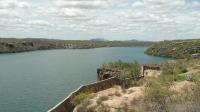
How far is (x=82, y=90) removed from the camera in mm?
30891

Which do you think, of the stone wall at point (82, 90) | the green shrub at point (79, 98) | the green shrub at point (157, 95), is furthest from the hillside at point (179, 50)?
the green shrub at point (157, 95)

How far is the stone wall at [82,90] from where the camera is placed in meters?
26.3

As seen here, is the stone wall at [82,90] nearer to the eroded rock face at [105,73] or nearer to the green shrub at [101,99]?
the green shrub at [101,99]

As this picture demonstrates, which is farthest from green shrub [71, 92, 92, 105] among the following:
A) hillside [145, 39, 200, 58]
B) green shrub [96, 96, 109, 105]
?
hillside [145, 39, 200, 58]

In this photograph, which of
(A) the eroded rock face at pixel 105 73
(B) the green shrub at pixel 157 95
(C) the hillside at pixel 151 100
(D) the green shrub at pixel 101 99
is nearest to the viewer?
(C) the hillside at pixel 151 100

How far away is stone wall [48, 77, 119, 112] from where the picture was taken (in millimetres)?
26312

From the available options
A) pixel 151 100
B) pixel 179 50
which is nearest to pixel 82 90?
pixel 151 100

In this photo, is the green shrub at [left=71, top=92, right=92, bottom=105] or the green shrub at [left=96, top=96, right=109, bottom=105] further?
the green shrub at [left=71, top=92, right=92, bottom=105]

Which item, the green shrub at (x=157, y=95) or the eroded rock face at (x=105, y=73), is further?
the eroded rock face at (x=105, y=73)

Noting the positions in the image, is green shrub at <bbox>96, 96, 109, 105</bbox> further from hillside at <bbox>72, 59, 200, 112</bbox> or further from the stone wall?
the stone wall

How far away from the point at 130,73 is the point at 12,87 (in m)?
27.3

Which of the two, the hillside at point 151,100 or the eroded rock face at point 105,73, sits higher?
the hillside at point 151,100

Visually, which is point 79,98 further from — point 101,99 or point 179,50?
point 179,50

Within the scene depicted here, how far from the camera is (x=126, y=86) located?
37.1 meters
